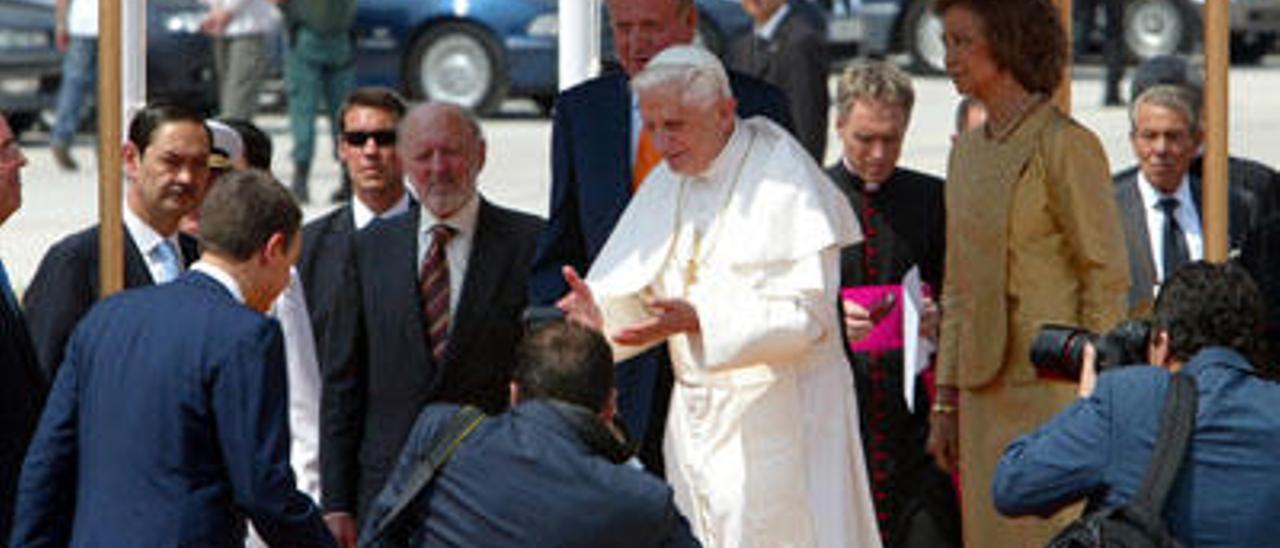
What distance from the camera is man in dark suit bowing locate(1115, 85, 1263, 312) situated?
9.24 meters

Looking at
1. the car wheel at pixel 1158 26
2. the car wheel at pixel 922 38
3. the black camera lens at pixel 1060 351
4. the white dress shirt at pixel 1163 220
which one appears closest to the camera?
the black camera lens at pixel 1060 351

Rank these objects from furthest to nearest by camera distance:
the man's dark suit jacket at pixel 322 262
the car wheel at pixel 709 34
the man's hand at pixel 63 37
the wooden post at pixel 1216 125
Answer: the car wheel at pixel 709 34, the man's hand at pixel 63 37, the man's dark suit jacket at pixel 322 262, the wooden post at pixel 1216 125

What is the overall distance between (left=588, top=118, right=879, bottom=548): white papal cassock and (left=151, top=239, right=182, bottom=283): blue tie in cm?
105

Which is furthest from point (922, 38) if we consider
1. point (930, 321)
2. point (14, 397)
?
point (14, 397)

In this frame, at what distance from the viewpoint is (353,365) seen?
7832mm

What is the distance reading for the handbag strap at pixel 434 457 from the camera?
588cm

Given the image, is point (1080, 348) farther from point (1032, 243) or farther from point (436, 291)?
point (436, 291)

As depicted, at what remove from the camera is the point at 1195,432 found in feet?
19.4

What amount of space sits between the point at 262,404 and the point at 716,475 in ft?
4.26

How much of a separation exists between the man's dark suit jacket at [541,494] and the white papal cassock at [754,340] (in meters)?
1.24

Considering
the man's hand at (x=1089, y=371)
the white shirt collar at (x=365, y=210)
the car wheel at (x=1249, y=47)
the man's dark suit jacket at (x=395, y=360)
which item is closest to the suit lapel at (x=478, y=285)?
the man's dark suit jacket at (x=395, y=360)

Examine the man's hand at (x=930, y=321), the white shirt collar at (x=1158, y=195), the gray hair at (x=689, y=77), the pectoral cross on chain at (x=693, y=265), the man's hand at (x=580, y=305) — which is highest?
the gray hair at (x=689, y=77)

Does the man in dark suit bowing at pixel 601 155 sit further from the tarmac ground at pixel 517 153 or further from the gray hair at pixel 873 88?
the tarmac ground at pixel 517 153

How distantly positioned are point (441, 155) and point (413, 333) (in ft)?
1.44
